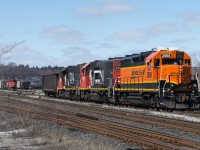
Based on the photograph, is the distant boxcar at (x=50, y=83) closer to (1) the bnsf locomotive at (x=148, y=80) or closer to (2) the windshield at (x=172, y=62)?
(1) the bnsf locomotive at (x=148, y=80)

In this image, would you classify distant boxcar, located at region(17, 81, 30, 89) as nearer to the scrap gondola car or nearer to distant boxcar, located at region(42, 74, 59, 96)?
distant boxcar, located at region(42, 74, 59, 96)

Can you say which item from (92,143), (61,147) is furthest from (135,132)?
(61,147)

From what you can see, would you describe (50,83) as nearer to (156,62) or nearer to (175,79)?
(156,62)

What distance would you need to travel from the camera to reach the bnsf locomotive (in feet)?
Result: 72.9

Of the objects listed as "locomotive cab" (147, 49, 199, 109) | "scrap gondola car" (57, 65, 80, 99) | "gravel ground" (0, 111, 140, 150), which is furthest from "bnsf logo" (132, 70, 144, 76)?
"scrap gondola car" (57, 65, 80, 99)

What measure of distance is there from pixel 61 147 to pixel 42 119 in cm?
833

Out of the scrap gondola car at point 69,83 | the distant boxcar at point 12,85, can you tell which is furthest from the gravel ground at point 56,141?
the distant boxcar at point 12,85

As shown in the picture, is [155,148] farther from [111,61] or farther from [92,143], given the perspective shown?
[111,61]

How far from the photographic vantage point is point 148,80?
2375cm

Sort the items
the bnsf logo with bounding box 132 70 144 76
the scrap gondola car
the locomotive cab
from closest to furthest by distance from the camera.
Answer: the locomotive cab → the bnsf logo with bounding box 132 70 144 76 → the scrap gondola car

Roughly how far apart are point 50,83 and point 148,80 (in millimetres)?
26475

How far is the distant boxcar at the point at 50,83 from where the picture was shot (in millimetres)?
45500

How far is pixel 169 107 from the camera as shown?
72.6 ft

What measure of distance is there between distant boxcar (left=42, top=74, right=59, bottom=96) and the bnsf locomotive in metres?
11.8
